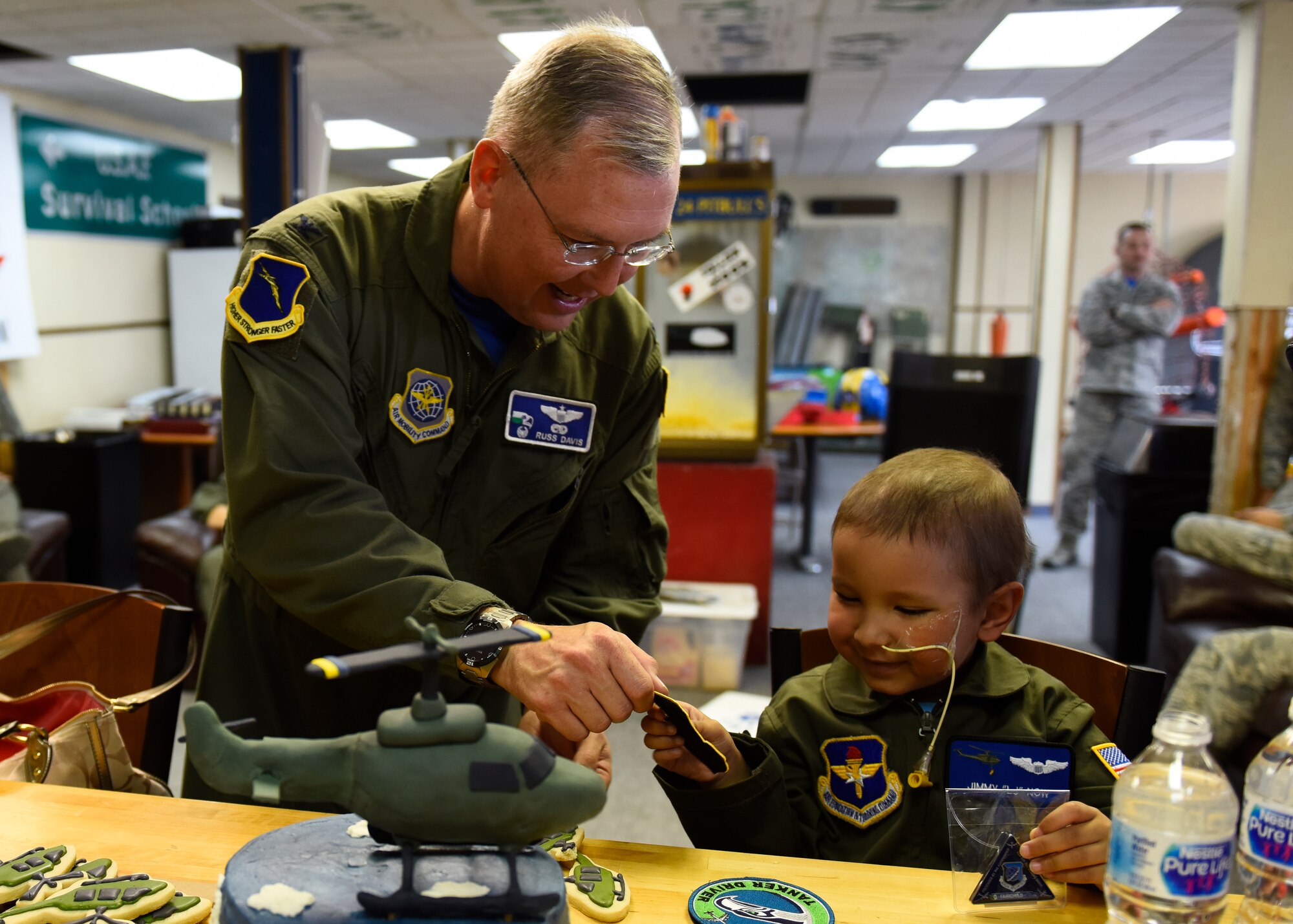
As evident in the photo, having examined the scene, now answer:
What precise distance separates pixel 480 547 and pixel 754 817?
486 millimetres

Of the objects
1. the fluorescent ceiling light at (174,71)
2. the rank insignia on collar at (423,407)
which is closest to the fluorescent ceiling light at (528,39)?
the fluorescent ceiling light at (174,71)

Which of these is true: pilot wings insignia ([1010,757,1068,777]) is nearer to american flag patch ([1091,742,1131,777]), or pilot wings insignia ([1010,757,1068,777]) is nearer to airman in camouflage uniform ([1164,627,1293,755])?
american flag patch ([1091,742,1131,777])

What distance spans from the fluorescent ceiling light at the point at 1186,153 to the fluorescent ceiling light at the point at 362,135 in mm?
5829

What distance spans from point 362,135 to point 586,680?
24.1 ft

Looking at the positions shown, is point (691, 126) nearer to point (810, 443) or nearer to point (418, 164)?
point (810, 443)

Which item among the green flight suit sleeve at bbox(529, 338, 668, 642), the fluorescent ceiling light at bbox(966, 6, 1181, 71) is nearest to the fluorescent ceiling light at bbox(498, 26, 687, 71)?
the fluorescent ceiling light at bbox(966, 6, 1181, 71)

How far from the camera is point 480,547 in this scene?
4.26 feet

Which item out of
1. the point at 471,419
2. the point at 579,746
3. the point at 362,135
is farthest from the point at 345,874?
the point at 362,135

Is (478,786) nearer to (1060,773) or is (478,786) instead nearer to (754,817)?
(754,817)

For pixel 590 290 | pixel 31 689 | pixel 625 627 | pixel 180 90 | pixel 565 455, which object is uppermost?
pixel 180 90

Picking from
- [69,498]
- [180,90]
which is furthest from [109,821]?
[180,90]

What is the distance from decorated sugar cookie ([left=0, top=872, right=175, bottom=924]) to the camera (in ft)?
2.53

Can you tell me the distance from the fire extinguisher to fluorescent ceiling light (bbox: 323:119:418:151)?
5115 mm

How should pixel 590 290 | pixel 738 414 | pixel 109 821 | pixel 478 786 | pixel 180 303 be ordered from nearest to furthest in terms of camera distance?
1. pixel 478 786
2. pixel 109 821
3. pixel 590 290
4. pixel 738 414
5. pixel 180 303
